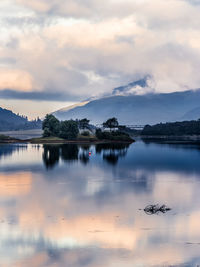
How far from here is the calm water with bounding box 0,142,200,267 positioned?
4191 cm

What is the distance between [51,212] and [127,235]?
616 inches

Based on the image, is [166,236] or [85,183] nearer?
[166,236]

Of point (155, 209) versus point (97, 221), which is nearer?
point (97, 221)

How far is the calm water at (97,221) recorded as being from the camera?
41906 millimetres

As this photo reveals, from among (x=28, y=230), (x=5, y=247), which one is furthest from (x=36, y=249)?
(x=28, y=230)

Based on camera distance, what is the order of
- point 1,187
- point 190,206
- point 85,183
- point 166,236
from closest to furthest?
1. point 166,236
2. point 190,206
3. point 1,187
4. point 85,183

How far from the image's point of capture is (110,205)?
6481cm

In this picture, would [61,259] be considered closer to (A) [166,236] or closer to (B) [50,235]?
(B) [50,235]

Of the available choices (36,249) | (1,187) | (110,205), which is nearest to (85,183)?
(1,187)

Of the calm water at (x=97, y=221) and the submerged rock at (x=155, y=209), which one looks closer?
the calm water at (x=97, y=221)

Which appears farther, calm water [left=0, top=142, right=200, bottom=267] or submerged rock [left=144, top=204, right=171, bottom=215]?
submerged rock [left=144, top=204, right=171, bottom=215]

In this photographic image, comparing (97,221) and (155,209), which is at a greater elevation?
(155,209)

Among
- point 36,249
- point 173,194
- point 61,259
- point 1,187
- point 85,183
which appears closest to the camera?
point 61,259

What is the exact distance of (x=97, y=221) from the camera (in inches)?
2149
